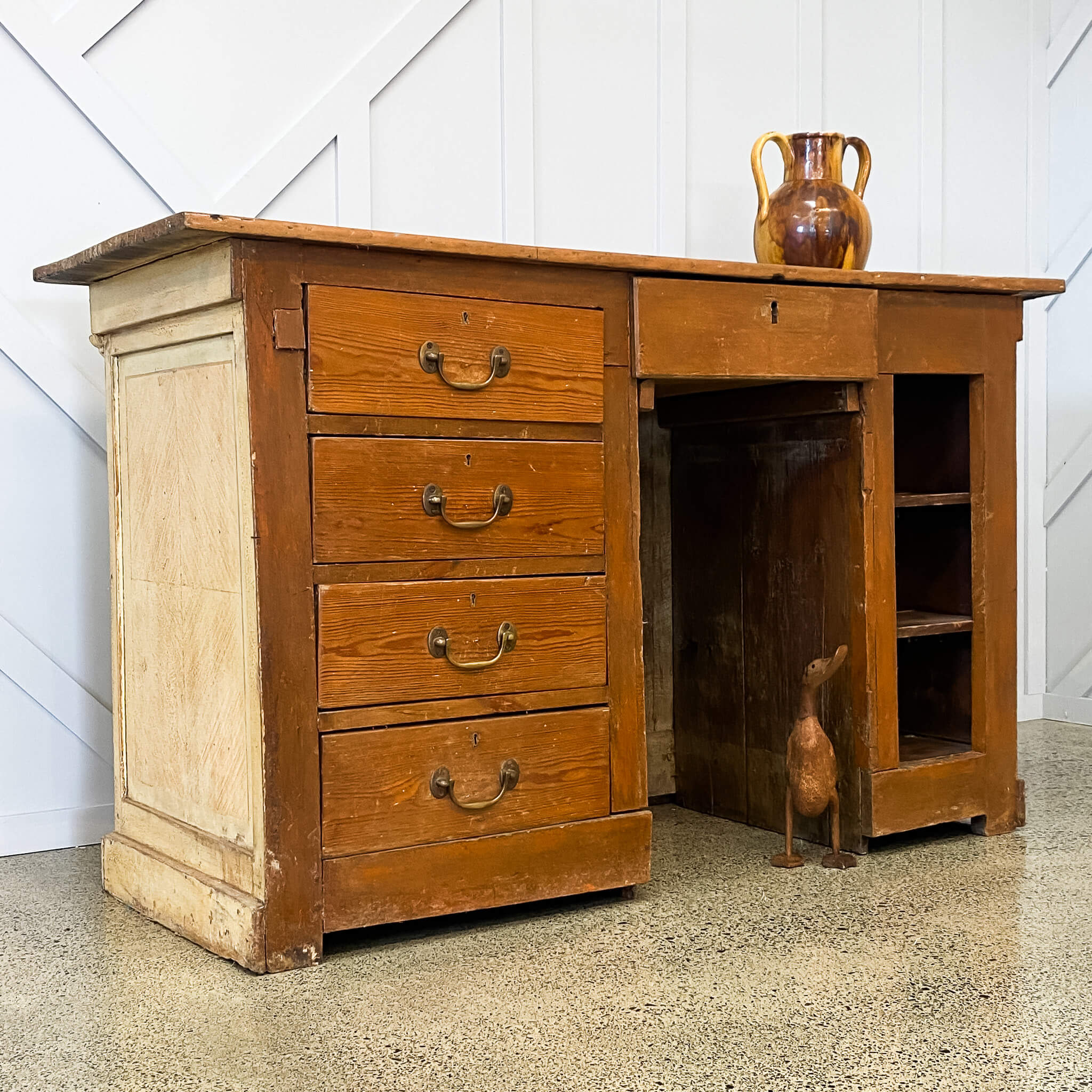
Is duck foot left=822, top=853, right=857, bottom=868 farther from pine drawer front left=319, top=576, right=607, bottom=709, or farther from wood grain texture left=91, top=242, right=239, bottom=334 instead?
wood grain texture left=91, top=242, right=239, bottom=334

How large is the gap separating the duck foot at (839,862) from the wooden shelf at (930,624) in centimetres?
40

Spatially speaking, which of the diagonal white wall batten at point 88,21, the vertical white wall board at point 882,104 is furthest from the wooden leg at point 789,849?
the diagonal white wall batten at point 88,21

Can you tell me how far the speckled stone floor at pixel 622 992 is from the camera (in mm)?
1474

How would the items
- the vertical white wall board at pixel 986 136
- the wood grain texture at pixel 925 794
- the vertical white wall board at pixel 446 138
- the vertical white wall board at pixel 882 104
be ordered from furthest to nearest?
the vertical white wall board at pixel 986 136
the vertical white wall board at pixel 882 104
the vertical white wall board at pixel 446 138
the wood grain texture at pixel 925 794

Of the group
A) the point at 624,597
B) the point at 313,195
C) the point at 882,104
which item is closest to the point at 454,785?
the point at 624,597

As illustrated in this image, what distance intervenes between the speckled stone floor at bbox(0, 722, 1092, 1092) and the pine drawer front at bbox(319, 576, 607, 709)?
Result: 364 millimetres

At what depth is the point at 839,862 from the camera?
7.50 feet

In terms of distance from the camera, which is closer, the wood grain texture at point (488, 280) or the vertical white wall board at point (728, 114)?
the wood grain texture at point (488, 280)

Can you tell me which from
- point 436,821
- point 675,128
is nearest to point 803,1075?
point 436,821

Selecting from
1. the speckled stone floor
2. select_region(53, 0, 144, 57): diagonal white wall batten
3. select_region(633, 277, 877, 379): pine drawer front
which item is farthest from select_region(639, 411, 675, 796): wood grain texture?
select_region(53, 0, 144, 57): diagonal white wall batten

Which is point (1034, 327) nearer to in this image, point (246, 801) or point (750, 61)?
point (750, 61)

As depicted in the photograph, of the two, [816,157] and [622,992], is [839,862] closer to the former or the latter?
[622,992]

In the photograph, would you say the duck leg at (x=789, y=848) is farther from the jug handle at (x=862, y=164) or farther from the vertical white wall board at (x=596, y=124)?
the vertical white wall board at (x=596, y=124)

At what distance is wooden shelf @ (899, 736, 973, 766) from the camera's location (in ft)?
7.99
